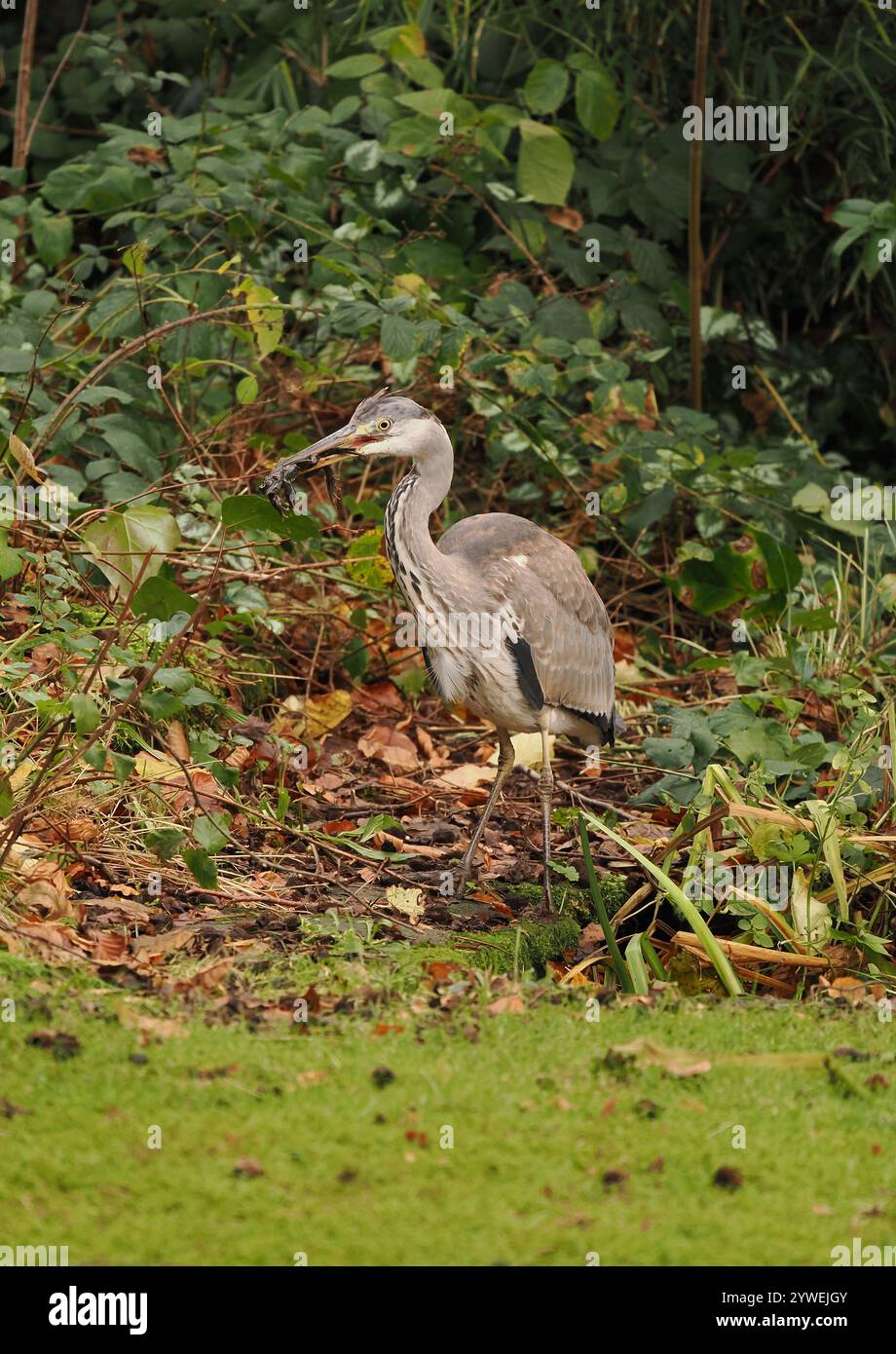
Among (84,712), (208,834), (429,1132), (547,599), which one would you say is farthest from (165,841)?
(547,599)

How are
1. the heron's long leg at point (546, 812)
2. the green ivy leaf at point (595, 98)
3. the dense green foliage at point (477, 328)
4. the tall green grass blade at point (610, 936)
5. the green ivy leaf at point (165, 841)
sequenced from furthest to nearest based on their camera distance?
the green ivy leaf at point (595, 98) < the dense green foliage at point (477, 328) < the heron's long leg at point (546, 812) < the tall green grass blade at point (610, 936) < the green ivy leaf at point (165, 841)

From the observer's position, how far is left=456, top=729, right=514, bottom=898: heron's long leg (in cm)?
486

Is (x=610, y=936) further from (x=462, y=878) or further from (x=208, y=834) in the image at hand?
(x=208, y=834)

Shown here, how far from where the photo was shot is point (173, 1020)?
343cm

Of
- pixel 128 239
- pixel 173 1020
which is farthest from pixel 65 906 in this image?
pixel 128 239

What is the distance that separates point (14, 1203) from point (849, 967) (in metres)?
2.56

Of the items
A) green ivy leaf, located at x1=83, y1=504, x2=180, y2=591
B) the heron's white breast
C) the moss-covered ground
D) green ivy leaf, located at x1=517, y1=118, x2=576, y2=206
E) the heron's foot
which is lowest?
the heron's foot

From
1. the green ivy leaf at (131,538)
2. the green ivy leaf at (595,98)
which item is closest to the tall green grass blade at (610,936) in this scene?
the green ivy leaf at (131,538)

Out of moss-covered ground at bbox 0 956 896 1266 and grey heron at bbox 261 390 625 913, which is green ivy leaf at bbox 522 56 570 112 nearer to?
grey heron at bbox 261 390 625 913

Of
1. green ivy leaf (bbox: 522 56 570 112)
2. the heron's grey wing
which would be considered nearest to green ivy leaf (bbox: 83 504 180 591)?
the heron's grey wing

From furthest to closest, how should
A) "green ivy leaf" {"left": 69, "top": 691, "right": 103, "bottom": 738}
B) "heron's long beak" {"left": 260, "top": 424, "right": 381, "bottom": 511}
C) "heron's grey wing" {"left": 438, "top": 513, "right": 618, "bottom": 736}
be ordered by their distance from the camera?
1. "heron's grey wing" {"left": 438, "top": 513, "right": 618, "bottom": 736}
2. "heron's long beak" {"left": 260, "top": 424, "right": 381, "bottom": 511}
3. "green ivy leaf" {"left": 69, "top": 691, "right": 103, "bottom": 738}

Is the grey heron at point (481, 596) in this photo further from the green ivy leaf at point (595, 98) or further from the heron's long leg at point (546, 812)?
the green ivy leaf at point (595, 98)

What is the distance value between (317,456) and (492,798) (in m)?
1.26

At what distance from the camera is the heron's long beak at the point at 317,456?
181 inches
